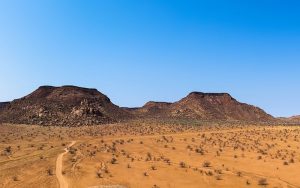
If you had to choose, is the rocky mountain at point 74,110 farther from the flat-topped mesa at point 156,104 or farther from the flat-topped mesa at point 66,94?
the flat-topped mesa at point 156,104

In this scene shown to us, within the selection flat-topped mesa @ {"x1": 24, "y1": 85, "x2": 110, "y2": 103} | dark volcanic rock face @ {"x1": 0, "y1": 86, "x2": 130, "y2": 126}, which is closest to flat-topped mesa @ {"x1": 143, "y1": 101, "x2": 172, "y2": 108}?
flat-topped mesa @ {"x1": 24, "y1": 85, "x2": 110, "y2": 103}

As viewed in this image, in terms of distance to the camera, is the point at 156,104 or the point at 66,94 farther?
the point at 156,104

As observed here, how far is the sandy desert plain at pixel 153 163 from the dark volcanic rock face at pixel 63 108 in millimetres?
28132

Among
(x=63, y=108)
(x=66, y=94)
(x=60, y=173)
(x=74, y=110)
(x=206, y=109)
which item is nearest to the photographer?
(x=60, y=173)

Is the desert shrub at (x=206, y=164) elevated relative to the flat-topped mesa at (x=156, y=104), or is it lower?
lower

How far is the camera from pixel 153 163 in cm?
2742

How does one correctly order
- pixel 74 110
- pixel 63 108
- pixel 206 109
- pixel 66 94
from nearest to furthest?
pixel 74 110 < pixel 63 108 < pixel 66 94 < pixel 206 109

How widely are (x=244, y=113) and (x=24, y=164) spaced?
9494cm

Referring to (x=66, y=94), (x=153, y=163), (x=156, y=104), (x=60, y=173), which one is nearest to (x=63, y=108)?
(x=66, y=94)

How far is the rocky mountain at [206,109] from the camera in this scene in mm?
106375

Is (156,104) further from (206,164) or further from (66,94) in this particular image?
(206,164)

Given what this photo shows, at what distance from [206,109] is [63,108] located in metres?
48.0

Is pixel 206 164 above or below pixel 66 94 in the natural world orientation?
below

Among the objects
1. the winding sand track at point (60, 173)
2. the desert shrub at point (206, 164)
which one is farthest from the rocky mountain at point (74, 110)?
the desert shrub at point (206, 164)
